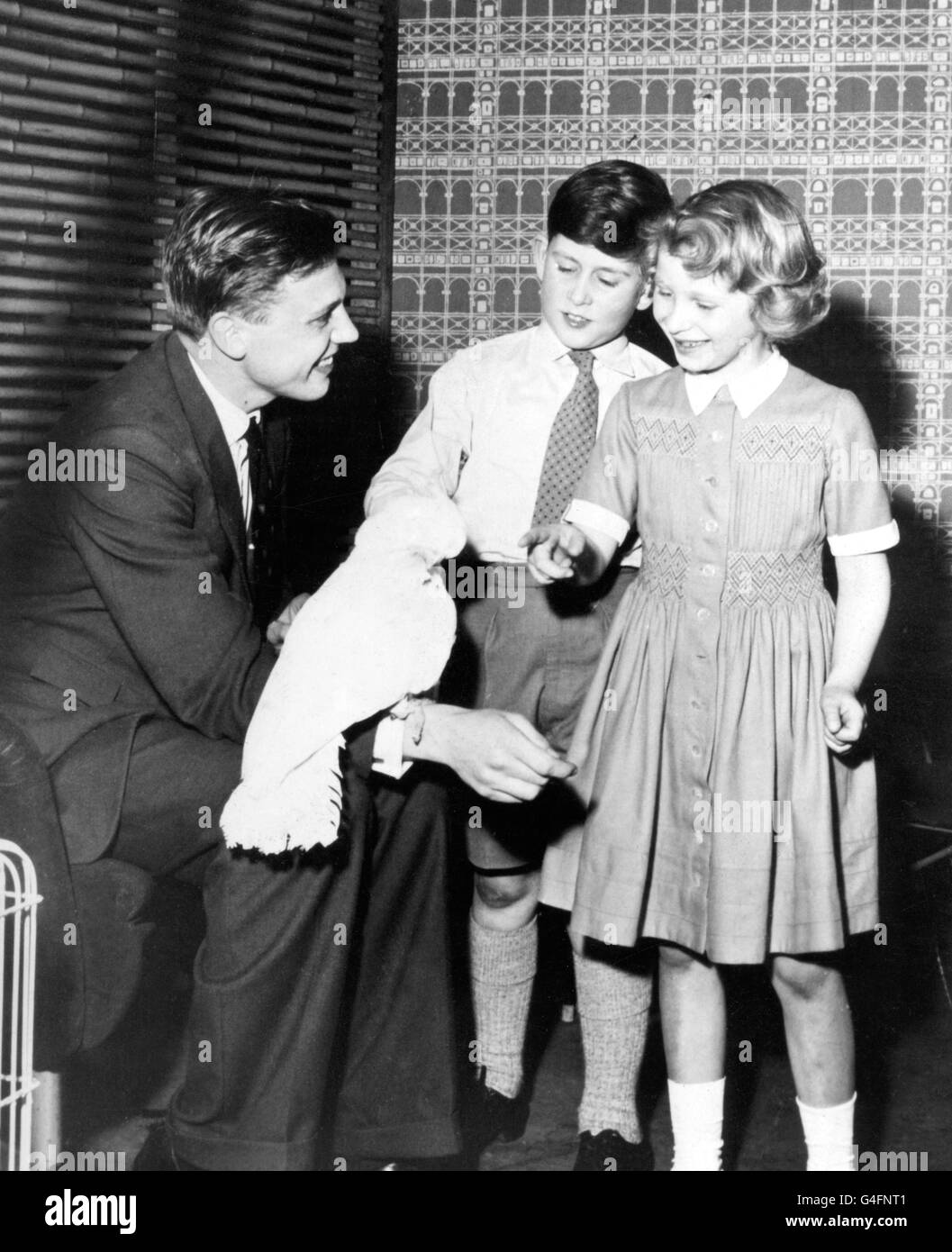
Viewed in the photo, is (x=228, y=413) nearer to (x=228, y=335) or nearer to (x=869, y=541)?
(x=228, y=335)

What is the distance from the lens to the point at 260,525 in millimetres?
2607

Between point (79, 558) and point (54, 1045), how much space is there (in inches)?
28.9

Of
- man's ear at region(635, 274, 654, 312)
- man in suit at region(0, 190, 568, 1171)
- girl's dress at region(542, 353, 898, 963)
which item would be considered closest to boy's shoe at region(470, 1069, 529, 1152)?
man in suit at region(0, 190, 568, 1171)

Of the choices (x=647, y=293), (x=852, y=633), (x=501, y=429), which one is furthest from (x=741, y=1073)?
(x=647, y=293)

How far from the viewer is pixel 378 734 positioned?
206 cm

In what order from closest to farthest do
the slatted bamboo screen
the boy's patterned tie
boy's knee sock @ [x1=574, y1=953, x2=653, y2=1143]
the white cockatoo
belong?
the white cockatoo < boy's knee sock @ [x1=574, y1=953, x2=653, y2=1143] < the boy's patterned tie < the slatted bamboo screen

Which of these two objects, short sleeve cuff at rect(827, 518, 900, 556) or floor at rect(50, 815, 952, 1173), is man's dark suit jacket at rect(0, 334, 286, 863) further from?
short sleeve cuff at rect(827, 518, 900, 556)

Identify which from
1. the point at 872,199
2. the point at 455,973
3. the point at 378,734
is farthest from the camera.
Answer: the point at 872,199

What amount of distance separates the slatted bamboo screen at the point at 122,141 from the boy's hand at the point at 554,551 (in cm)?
122

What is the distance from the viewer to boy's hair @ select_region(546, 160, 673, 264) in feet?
7.84

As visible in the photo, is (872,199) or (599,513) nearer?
(599,513)

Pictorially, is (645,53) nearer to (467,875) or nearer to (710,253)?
(710,253)

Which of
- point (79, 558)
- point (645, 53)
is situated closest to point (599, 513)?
point (79, 558)

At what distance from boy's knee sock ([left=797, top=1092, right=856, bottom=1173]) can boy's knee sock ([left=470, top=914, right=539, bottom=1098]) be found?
575 millimetres
